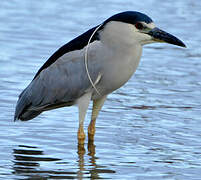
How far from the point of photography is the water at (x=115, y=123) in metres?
7.49

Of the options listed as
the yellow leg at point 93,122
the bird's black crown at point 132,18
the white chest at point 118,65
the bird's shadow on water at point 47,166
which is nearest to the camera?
the bird's shadow on water at point 47,166

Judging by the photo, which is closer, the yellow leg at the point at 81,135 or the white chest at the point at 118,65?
the white chest at the point at 118,65

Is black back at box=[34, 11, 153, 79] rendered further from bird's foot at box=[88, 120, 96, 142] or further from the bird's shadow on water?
the bird's shadow on water

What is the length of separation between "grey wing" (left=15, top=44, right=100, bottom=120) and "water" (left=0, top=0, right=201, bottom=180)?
0.30 meters

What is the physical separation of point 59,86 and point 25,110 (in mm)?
529

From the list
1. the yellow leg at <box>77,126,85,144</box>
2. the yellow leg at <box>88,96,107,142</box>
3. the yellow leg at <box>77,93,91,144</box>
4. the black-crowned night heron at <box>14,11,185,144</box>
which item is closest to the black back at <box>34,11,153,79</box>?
the black-crowned night heron at <box>14,11,185,144</box>

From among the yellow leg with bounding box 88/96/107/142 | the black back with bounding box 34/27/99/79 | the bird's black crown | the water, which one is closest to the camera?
the water

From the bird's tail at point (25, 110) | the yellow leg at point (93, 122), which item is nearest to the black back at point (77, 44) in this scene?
the bird's tail at point (25, 110)

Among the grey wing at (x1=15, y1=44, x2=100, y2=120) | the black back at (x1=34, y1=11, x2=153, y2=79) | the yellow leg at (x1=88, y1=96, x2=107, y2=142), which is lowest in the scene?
the yellow leg at (x1=88, y1=96, x2=107, y2=142)

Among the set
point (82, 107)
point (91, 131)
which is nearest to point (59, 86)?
Result: point (82, 107)

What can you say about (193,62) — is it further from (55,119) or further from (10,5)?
(10,5)

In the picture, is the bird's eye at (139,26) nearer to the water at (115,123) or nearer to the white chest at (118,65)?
the white chest at (118,65)

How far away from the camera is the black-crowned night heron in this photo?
7832mm

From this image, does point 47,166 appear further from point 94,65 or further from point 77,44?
point 77,44
